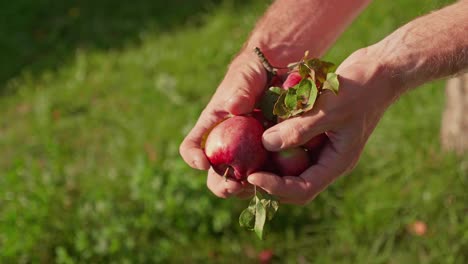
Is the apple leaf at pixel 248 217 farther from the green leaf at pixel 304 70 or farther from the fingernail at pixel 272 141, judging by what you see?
the green leaf at pixel 304 70

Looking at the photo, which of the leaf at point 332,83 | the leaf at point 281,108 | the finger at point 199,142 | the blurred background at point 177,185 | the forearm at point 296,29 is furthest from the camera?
the blurred background at point 177,185

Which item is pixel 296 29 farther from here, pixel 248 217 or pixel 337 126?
pixel 248 217

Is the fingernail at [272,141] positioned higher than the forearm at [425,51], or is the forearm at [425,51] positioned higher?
the fingernail at [272,141]

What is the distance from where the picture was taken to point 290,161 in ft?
6.02

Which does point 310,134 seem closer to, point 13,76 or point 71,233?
point 71,233

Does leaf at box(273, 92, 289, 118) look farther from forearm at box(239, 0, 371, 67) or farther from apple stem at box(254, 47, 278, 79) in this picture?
forearm at box(239, 0, 371, 67)

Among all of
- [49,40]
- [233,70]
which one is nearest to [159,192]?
[233,70]

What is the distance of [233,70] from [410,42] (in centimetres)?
58

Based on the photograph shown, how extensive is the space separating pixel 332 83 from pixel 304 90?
0.09 m

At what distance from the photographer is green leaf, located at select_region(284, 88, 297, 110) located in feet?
5.69

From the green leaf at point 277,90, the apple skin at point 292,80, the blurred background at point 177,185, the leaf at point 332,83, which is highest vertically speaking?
the leaf at point 332,83

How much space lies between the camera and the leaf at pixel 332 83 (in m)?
1.66

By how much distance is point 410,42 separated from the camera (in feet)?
5.97

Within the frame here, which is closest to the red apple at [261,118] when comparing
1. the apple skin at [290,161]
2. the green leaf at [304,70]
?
the apple skin at [290,161]
